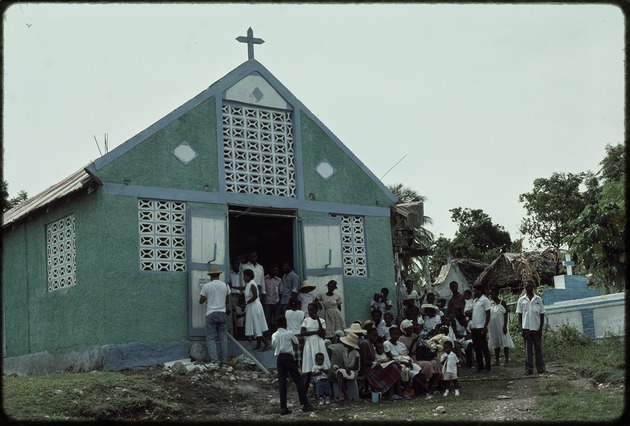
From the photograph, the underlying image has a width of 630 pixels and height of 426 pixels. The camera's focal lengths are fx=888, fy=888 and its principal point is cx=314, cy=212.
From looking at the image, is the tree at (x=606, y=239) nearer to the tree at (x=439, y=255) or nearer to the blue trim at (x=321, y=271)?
the blue trim at (x=321, y=271)

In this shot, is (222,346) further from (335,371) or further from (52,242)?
(52,242)

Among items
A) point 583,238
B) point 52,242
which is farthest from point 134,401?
point 583,238

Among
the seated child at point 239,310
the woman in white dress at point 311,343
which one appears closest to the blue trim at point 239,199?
the seated child at point 239,310

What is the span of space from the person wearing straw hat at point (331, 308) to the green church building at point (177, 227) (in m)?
0.57

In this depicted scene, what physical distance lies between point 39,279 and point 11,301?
1.42m

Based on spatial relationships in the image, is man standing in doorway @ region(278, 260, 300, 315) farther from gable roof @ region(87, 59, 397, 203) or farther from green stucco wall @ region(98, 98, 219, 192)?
gable roof @ region(87, 59, 397, 203)

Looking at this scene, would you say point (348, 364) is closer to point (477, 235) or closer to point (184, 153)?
point (184, 153)

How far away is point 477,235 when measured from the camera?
44.8 m

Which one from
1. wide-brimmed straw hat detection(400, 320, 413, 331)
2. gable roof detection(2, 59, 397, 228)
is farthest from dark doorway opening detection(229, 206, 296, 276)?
wide-brimmed straw hat detection(400, 320, 413, 331)

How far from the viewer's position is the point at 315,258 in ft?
55.7

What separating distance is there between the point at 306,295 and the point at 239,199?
85.0 inches

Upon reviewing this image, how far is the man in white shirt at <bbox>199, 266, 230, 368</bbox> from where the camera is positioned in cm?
1480

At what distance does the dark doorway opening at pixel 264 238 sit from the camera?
1933 centimetres

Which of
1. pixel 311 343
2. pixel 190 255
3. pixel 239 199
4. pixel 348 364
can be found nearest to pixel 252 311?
pixel 190 255
